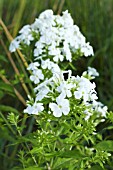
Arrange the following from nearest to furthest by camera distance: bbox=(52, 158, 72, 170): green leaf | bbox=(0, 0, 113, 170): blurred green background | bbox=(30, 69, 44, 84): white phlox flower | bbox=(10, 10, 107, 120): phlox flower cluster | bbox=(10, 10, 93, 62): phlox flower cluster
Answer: bbox=(10, 10, 107, 120): phlox flower cluster → bbox=(52, 158, 72, 170): green leaf → bbox=(30, 69, 44, 84): white phlox flower → bbox=(10, 10, 93, 62): phlox flower cluster → bbox=(0, 0, 113, 170): blurred green background

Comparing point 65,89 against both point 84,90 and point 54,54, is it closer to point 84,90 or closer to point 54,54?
point 84,90

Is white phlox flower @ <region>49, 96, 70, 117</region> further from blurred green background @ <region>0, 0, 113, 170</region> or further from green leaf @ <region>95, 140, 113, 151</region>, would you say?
blurred green background @ <region>0, 0, 113, 170</region>

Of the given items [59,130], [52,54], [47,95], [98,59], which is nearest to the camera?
[47,95]

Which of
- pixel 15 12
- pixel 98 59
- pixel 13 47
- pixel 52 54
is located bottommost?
pixel 52 54

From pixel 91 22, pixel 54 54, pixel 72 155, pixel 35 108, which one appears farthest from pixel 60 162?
pixel 91 22

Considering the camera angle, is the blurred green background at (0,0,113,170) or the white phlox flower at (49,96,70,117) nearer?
the white phlox flower at (49,96,70,117)

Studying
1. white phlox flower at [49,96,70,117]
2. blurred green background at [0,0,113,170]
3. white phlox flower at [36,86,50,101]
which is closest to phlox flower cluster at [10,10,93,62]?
white phlox flower at [36,86,50,101]

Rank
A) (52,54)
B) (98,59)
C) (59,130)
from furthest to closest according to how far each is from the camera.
Result: (98,59) → (52,54) → (59,130)

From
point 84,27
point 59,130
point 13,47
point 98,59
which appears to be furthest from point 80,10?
point 59,130

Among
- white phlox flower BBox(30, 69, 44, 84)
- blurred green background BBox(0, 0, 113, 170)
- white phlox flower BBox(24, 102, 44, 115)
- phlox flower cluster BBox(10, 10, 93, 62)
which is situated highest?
blurred green background BBox(0, 0, 113, 170)

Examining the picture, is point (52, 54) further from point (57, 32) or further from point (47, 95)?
point (47, 95)

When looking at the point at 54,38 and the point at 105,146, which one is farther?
the point at 54,38
